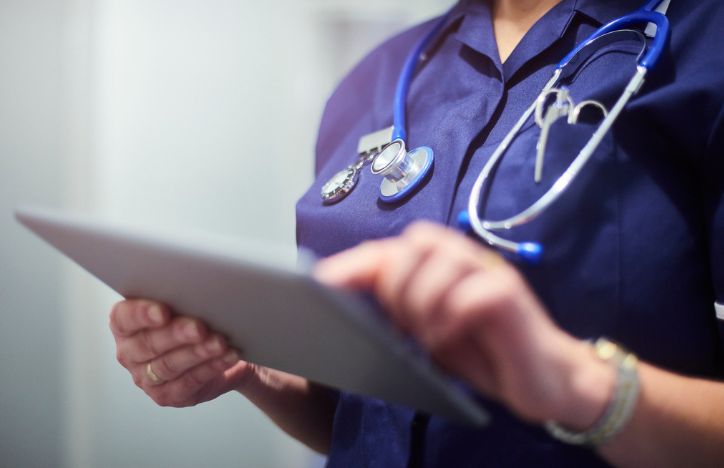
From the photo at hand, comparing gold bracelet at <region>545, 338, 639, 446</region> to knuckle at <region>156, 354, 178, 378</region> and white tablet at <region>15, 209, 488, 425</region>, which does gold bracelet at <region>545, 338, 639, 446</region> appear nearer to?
white tablet at <region>15, 209, 488, 425</region>

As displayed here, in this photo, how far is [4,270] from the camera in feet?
3.06

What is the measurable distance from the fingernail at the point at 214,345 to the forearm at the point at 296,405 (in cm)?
25

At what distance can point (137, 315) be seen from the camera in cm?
45

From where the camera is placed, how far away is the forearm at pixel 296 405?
0.70m

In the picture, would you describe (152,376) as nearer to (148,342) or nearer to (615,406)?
(148,342)

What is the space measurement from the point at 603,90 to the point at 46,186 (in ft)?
3.42

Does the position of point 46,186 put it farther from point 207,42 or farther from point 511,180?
point 511,180

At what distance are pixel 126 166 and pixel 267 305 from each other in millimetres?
922

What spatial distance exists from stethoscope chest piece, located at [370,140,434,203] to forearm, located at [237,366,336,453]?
0.34 meters

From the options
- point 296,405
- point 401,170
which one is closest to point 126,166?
point 296,405

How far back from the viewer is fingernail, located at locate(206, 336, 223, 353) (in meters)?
0.44

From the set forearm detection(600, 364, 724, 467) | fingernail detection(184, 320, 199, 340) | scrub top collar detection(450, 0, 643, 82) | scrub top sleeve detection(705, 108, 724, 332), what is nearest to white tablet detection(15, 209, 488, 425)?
fingernail detection(184, 320, 199, 340)

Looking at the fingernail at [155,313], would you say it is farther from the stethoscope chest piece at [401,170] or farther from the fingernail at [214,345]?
the stethoscope chest piece at [401,170]

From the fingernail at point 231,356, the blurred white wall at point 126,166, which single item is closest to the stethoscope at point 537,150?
the fingernail at point 231,356
